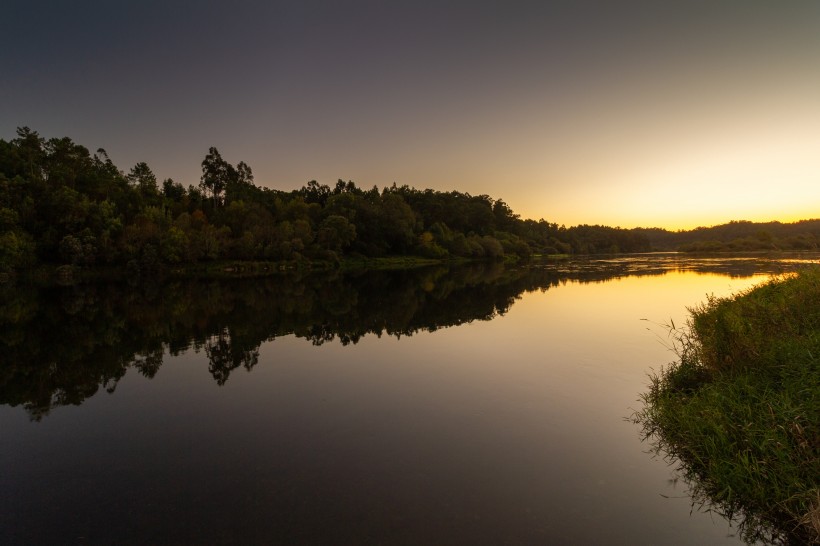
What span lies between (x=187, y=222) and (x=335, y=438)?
74563 millimetres

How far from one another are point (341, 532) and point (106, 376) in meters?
13.4

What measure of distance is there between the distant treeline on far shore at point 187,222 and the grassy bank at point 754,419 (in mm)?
63487

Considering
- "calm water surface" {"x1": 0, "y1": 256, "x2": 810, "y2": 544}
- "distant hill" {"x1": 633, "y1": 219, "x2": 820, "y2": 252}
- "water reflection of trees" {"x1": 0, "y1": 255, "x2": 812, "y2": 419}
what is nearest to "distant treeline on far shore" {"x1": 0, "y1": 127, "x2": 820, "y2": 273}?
"distant hill" {"x1": 633, "y1": 219, "x2": 820, "y2": 252}

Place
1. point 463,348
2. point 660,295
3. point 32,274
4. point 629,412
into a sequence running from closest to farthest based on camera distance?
point 629,412 → point 463,348 → point 660,295 → point 32,274

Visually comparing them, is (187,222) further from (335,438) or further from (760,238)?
(760,238)

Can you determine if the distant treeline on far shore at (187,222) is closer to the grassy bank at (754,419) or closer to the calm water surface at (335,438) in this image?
the calm water surface at (335,438)

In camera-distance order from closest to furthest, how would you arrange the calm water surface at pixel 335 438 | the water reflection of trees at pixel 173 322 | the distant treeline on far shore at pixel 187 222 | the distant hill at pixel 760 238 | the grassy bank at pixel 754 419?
the grassy bank at pixel 754 419, the calm water surface at pixel 335 438, the water reflection of trees at pixel 173 322, the distant treeline on far shore at pixel 187 222, the distant hill at pixel 760 238

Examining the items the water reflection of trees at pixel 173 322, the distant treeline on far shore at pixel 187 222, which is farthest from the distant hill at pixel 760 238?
the water reflection of trees at pixel 173 322

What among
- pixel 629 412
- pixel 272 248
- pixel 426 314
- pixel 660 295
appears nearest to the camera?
pixel 629 412

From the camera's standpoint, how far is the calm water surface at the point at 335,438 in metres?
6.65

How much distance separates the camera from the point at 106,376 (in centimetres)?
1513

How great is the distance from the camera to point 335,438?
9891 mm

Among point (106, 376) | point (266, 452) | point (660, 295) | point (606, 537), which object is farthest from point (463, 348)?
point (660, 295)

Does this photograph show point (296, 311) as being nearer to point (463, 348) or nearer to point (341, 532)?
point (463, 348)
